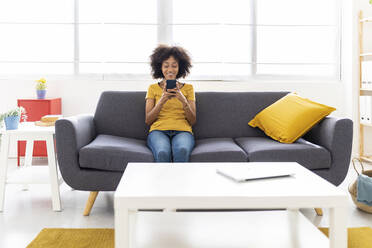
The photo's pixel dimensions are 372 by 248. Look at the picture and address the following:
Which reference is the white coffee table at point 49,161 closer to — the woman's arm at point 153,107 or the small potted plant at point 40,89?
the woman's arm at point 153,107

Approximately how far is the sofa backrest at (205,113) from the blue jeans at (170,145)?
26 cm

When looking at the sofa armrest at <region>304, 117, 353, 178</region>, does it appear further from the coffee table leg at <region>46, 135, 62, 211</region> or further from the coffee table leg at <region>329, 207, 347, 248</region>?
the coffee table leg at <region>46, 135, 62, 211</region>

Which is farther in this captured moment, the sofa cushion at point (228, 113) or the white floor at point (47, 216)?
the sofa cushion at point (228, 113)

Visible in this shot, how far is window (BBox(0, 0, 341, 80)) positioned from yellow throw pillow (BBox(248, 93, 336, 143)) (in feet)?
5.11

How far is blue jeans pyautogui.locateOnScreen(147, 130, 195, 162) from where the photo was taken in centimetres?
250

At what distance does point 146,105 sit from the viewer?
2955 mm

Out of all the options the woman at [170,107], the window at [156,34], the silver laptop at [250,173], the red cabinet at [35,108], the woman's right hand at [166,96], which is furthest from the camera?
the window at [156,34]

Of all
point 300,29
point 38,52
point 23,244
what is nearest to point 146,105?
point 23,244

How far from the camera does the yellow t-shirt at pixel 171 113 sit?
114 inches

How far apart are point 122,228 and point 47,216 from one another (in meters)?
1.30

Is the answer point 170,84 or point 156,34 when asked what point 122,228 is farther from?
point 156,34

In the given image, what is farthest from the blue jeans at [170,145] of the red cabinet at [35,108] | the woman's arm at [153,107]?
the red cabinet at [35,108]

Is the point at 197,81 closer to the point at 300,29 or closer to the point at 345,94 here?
the point at 300,29

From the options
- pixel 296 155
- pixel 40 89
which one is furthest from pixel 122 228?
pixel 40 89
